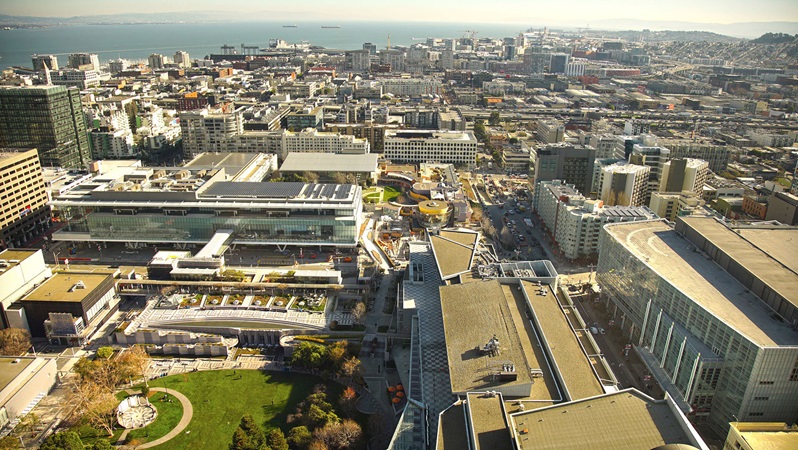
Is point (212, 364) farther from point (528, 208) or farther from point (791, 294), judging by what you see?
point (528, 208)

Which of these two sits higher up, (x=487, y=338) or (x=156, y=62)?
(x=156, y=62)

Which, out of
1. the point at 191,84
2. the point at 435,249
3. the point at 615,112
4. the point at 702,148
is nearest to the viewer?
the point at 435,249

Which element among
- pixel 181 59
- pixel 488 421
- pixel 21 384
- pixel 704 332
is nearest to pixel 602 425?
pixel 488 421

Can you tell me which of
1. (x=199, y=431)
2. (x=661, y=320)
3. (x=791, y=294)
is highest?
(x=791, y=294)

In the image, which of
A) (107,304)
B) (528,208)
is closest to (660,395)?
(528,208)

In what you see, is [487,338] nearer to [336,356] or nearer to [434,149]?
[336,356]

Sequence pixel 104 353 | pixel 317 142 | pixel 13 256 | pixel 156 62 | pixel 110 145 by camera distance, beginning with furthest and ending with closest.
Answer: pixel 156 62
pixel 317 142
pixel 110 145
pixel 13 256
pixel 104 353
